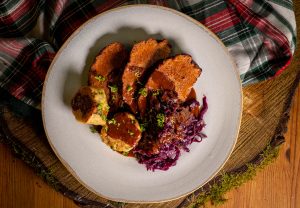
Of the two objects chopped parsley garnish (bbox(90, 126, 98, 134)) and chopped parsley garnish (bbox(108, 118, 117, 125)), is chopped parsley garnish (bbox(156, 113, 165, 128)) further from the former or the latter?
chopped parsley garnish (bbox(90, 126, 98, 134))

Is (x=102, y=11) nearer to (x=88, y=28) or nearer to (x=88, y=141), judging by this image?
(x=88, y=28)

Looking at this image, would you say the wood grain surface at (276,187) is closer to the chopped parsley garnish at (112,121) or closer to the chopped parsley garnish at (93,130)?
the chopped parsley garnish at (93,130)

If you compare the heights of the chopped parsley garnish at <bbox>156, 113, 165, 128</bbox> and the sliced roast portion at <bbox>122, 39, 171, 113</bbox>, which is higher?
the sliced roast portion at <bbox>122, 39, 171, 113</bbox>

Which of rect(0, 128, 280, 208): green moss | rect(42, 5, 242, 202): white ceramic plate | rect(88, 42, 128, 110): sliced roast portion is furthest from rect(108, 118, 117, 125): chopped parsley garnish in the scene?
rect(0, 128, 280, 208): green moss

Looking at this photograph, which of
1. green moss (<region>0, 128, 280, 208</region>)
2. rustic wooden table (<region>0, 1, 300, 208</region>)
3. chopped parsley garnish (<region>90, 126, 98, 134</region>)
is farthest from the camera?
green moss (<region>0, 128, 280, 208</region>)

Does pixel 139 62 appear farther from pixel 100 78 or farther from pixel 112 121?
pixel 112 121

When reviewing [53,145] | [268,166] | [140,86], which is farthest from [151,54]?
[268,166]
